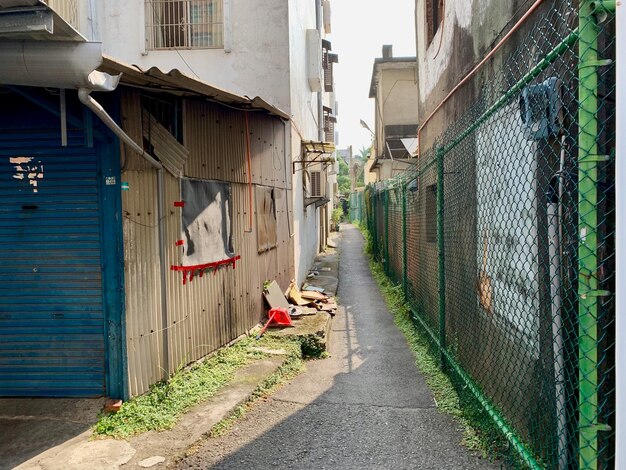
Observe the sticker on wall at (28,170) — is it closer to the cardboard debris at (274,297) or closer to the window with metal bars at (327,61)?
the cardboard debris at (274,297)

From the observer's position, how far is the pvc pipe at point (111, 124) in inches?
130

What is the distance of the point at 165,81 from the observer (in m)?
4.19

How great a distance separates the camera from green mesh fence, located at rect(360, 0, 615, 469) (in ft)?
6.50

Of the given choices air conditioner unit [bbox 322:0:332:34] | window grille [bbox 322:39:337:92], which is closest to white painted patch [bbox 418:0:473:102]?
window grille [bbox 322:39:337:92]

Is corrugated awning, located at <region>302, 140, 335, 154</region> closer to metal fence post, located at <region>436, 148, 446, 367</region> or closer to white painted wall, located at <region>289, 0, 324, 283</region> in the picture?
white painted wall, located at <region>289, 0, 324, 283</region>

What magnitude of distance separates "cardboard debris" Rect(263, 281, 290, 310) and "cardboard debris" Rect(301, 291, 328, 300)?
1118 mm

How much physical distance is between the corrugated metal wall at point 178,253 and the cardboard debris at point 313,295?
1294 mm

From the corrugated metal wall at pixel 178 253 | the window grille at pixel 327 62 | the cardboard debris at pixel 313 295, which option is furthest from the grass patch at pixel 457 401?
the window grille at pixel 327 62

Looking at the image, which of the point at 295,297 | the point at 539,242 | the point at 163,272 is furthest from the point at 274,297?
the point at 539,242

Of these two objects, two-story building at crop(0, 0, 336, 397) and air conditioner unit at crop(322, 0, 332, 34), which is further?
air conditioner unit at crop(322, 0, 332, 34)

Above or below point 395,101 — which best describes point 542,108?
below

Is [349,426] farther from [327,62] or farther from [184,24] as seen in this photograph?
[327,62]

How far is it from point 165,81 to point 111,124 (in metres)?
0.66

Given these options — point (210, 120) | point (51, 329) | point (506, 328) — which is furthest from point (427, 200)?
point (51, 329)
